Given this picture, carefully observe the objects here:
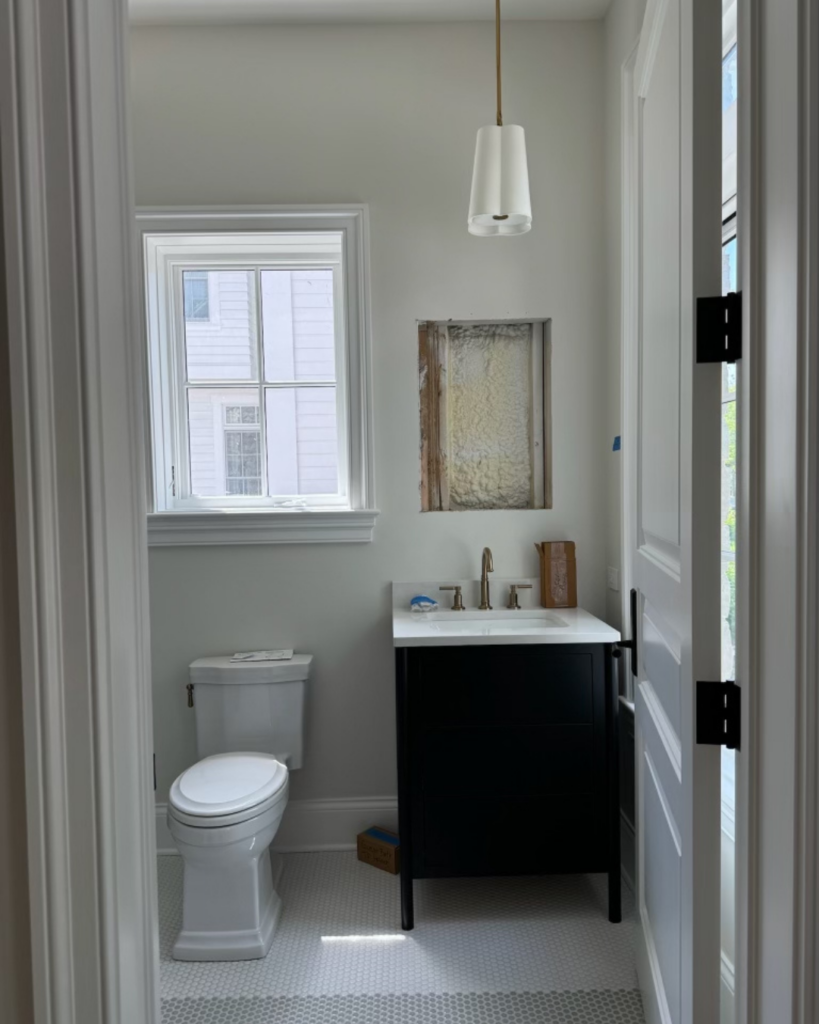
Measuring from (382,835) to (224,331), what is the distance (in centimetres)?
190

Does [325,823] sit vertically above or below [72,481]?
below

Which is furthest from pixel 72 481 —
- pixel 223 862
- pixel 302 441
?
pixel 302 441

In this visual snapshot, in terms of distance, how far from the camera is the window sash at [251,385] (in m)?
2.78

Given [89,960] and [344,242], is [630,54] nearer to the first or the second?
[344,242]

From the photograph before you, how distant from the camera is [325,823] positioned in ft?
9.07

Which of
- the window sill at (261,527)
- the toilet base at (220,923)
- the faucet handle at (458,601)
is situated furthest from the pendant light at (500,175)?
the toilet base at (220,923)

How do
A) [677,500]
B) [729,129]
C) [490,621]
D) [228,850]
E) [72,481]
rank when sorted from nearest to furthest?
[72,481] → [677,500] → [729,129] → [228,850] → [490,621]

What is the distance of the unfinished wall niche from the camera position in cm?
273

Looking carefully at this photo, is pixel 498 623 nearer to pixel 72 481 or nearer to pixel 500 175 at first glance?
pixel 500 175

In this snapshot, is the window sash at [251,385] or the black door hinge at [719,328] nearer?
the black door hinge at [719,328]

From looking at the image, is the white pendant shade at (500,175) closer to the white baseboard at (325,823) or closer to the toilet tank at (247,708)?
the toilet tank at (247,708)

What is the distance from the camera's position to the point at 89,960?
80 centimetres

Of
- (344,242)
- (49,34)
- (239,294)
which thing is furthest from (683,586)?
(239,294)

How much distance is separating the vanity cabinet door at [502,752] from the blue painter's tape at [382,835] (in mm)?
403
